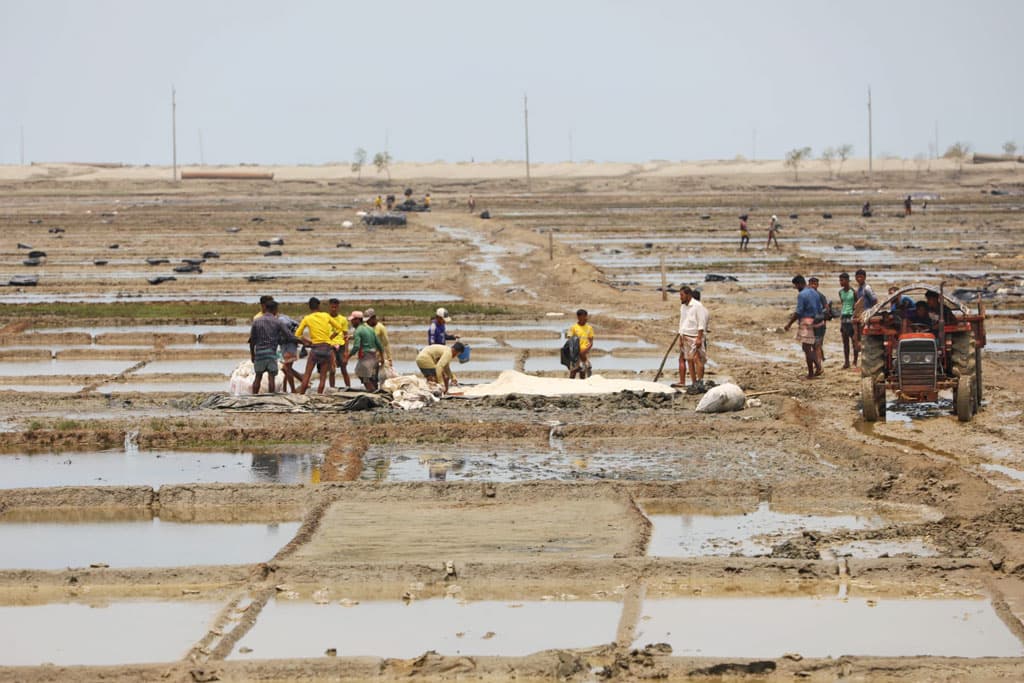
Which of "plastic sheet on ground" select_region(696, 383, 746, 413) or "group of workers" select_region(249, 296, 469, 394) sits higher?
"group of workers" select_region(249, 296, 469, 394)

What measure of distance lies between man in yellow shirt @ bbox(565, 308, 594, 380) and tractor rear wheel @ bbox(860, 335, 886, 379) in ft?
11.8

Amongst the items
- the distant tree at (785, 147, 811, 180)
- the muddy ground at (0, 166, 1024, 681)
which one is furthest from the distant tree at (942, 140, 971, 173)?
the muddy ground at (0, 166, 1024, 681)

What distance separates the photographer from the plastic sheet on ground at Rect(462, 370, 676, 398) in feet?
55.6

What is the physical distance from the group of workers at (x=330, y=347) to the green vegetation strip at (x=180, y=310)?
8870mm

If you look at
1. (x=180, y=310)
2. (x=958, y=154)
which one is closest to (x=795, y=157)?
(x=958, y=154)

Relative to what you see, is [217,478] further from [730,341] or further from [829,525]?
[730,341]

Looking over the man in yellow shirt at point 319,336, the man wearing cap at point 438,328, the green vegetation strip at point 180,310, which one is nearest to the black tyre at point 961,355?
the man wearing cap at point 438,328

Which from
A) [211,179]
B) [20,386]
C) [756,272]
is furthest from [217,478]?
[211,179]

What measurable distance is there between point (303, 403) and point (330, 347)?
2.88ft

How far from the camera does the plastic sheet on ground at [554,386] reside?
1694 cm

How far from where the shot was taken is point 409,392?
1639cm

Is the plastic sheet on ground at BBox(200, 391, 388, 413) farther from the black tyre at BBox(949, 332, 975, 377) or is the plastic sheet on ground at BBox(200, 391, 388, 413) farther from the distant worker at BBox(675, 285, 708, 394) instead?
the black tyre at BBox(949, 332, 975, 377)

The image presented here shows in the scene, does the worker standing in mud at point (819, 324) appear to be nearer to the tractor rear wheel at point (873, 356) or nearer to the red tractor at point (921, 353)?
the red tractor at point (921, 353)

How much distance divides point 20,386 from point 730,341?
10841mm
